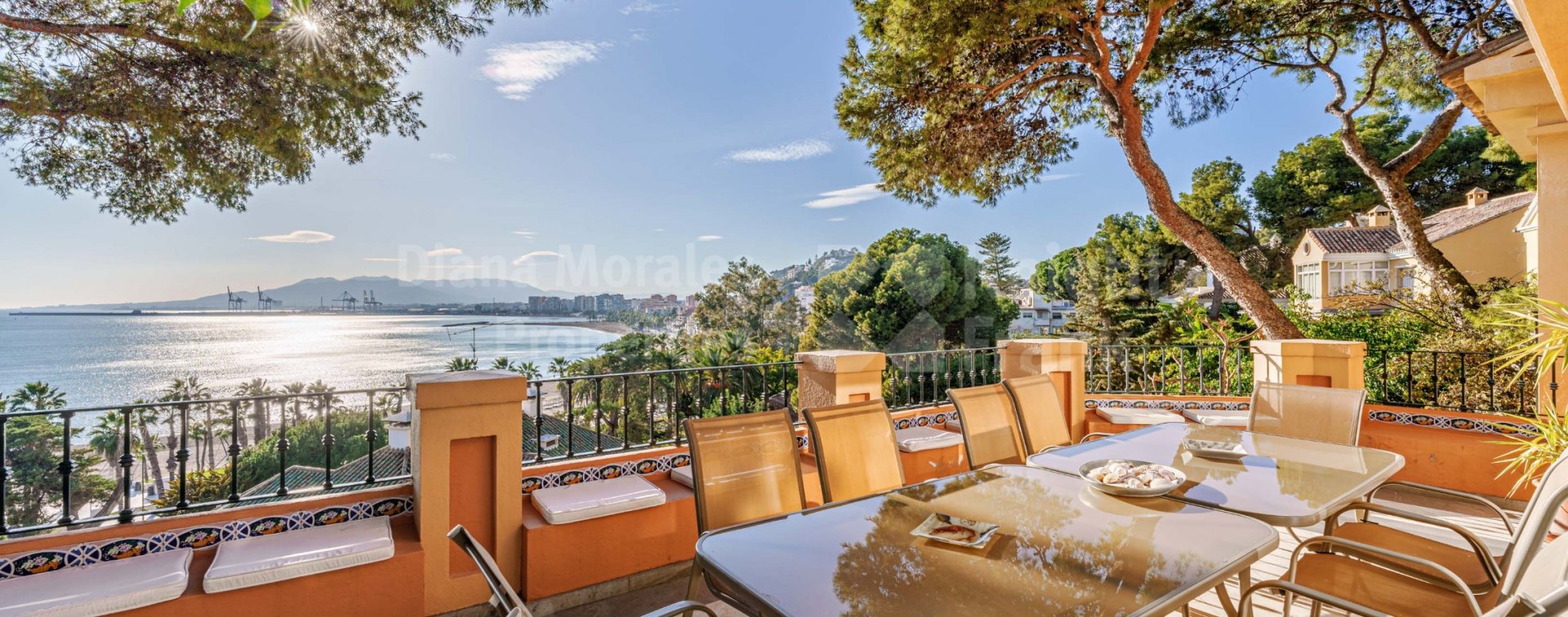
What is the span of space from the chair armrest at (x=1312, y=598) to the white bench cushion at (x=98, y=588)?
3.17 metres

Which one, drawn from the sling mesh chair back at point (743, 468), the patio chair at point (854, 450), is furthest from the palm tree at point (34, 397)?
the patio chair at point (854, 450)

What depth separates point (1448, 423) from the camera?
13.2ft

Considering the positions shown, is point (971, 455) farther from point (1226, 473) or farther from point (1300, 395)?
point (1300, 395)

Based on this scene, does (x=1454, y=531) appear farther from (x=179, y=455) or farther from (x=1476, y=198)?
(x=1476, y=198)

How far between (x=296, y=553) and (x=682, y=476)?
5.08ft

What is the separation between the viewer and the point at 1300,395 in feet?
9.96

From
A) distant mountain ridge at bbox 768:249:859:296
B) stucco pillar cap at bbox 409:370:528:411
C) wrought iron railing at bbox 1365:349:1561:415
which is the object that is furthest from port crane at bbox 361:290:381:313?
wrought iron railing at bbox 1365:349:1561:415

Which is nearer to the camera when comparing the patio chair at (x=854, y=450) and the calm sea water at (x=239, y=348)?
the patio chair at (x=854, y=450)

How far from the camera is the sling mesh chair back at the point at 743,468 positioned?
2.00 metres

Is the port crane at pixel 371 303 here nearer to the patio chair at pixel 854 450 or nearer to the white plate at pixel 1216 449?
the patio chair at pixel 854 450

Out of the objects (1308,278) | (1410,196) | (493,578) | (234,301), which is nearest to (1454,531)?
(493,578)

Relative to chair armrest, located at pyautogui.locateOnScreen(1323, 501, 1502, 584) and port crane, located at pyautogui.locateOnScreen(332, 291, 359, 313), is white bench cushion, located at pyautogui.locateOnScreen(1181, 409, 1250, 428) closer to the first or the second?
chair armrest, located at pyautogui.locateOnScreen(1323, 501, 1502, 584)

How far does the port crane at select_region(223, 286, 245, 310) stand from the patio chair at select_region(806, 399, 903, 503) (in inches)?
1278

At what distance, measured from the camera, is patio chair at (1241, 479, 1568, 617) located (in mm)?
1384
